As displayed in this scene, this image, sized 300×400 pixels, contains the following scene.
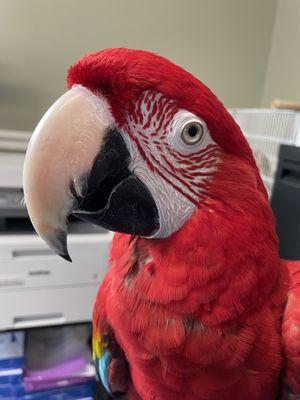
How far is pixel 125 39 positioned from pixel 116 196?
3.88 feet

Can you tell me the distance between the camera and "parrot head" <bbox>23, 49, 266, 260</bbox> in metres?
0.36

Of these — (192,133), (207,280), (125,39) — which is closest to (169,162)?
(192,133)

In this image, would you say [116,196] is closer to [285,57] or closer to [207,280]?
[207,280]

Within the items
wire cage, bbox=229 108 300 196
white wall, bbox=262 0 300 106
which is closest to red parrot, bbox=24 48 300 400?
wire cage, bbox=229 108 300 196

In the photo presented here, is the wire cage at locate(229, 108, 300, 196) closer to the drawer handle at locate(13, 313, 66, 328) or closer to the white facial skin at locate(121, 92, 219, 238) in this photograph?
the white facial skin at locate(121, 92, 219, 238)

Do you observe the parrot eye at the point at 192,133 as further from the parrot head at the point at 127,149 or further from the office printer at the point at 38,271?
the office printer at the point at 38,271

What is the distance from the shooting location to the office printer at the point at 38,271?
2.88ft

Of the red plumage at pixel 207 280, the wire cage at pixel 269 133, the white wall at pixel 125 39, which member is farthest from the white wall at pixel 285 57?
the red plumage at pixel 207 280

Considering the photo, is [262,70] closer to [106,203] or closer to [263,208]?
[263,208]

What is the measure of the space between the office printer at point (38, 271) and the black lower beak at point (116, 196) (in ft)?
1.71

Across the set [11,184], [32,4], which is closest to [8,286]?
[11,184]

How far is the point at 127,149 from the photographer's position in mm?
376

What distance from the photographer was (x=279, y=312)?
0.48 metres

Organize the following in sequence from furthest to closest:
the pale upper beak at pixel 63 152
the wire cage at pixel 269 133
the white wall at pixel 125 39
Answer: the white wall at pixel 125 39 → the wire cage at pixel 269 133 → the pale upper beak at pixel 63 152
